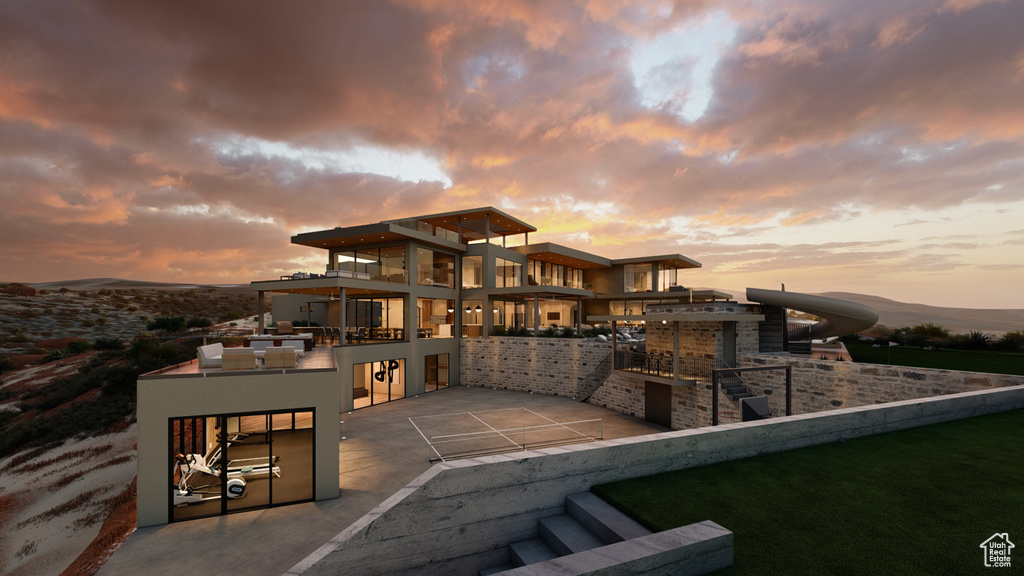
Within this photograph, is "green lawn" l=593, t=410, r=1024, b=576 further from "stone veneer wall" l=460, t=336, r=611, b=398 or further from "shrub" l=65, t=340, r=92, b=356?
"shrub" l=65, t=340, r=92, b=356

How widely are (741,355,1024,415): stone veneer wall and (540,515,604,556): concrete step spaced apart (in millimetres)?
12253

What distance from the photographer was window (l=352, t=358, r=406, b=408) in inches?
680

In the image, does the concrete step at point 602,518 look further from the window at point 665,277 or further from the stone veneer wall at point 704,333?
the window at point 665,277

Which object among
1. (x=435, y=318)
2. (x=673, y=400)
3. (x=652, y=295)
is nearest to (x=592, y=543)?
(x=673, y=400)

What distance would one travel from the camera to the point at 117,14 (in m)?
13.1

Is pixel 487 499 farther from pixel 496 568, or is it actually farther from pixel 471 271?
pixel 471 271

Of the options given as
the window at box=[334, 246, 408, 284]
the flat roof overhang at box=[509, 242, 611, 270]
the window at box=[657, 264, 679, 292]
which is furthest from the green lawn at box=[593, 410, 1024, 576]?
the window at box=[657, 264, 679, 292]

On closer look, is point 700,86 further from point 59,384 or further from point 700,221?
point 59,384

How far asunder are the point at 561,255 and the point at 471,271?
6941 mm

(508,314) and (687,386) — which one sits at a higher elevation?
(508,314)

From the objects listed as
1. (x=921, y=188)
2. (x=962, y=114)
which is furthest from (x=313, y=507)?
(x=921, y=188)

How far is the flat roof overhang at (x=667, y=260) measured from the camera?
30.1 m

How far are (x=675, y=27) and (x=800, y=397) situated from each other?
529 inches

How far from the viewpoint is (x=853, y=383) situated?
12.0m
